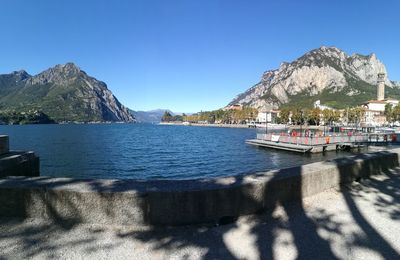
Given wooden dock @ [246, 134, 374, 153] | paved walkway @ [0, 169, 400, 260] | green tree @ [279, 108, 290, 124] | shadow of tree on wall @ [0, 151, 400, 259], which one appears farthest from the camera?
green tree @ [279, 108, 290, 124]

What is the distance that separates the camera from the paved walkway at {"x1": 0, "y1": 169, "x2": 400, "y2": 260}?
13.3 ft

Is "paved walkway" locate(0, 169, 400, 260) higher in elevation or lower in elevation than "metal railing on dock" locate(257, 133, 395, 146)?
higher

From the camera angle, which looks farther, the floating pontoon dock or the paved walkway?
the floating pontoon dock

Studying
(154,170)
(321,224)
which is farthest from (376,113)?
(321,224)

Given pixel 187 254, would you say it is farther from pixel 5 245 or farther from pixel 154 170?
pixel 154 170

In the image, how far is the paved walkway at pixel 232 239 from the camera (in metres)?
4.06

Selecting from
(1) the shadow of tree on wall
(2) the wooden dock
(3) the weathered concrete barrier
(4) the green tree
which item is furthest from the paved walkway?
(4) the green tree

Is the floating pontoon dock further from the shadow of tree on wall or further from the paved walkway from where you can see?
the paved walkway

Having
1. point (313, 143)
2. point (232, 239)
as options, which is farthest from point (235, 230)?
point (313, 143)

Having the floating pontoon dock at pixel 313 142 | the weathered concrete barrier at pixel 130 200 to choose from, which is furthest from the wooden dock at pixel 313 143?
the weathered concrete barrier at pixel 130 200

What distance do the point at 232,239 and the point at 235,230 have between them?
31 centimetres

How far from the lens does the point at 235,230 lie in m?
4.82

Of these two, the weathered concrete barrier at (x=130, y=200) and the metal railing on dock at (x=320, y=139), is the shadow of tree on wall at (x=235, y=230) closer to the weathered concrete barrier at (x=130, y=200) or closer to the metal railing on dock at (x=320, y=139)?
the weathered concrete barrier at (x=130, y=200)

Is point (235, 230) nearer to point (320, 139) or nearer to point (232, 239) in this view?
point (232, 239)
